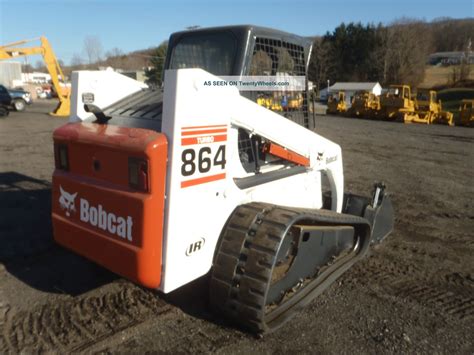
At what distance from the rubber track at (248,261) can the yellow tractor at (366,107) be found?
77.8ft

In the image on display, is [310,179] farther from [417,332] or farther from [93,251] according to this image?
[93,251]

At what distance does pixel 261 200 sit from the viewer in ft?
10.2

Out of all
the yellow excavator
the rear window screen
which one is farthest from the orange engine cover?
the yellow excavator

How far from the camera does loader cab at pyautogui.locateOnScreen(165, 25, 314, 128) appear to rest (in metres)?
3.06

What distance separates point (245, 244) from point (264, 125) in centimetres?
89

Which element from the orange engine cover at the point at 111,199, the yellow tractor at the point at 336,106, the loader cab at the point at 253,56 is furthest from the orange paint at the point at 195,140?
the yellow tractor at the point at 336,106

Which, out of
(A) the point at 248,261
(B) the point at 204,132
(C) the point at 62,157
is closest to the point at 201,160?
(B) the point at 204,132

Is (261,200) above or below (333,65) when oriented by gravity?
below

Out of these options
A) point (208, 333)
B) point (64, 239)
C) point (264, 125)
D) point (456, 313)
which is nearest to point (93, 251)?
point (64, 239)

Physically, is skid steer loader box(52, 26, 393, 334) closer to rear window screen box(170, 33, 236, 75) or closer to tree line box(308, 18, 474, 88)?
rear window screen box(170, 33, 236, 75)

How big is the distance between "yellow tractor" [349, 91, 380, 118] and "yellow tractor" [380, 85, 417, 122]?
23.7 inches

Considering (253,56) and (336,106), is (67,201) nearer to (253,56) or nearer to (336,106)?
(253,56)

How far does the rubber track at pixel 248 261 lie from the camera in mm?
2549

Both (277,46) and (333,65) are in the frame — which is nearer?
(277,46)
